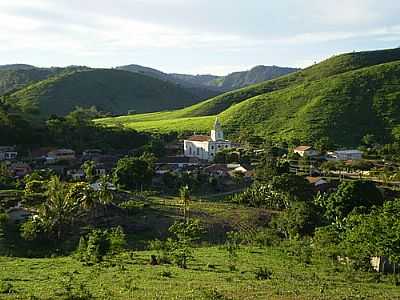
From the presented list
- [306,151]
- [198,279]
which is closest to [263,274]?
[198,279]

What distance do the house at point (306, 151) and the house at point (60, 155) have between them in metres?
29.1

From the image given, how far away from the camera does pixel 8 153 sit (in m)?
64.5

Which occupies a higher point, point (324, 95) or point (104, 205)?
point (324, 95)

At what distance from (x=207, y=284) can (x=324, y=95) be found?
79.2m

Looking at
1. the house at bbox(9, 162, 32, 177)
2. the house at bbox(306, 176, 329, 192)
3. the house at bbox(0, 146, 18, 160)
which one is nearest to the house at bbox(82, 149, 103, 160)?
the house at bbox(0, 146, 18, 160)

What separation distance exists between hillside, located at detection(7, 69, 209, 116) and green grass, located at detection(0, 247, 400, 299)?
396ft

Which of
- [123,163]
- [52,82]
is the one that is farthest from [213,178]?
[52,82]

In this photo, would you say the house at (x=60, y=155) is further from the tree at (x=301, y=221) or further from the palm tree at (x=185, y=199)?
the tree at (x=301, y=221)

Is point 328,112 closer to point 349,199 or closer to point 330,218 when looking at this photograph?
point 349,199

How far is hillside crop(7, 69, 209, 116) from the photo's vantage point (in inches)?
5851

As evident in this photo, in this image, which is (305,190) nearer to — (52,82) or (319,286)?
(319,286)

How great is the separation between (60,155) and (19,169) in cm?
1014

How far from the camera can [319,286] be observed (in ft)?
66.7

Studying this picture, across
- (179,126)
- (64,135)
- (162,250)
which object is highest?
(179,126)
